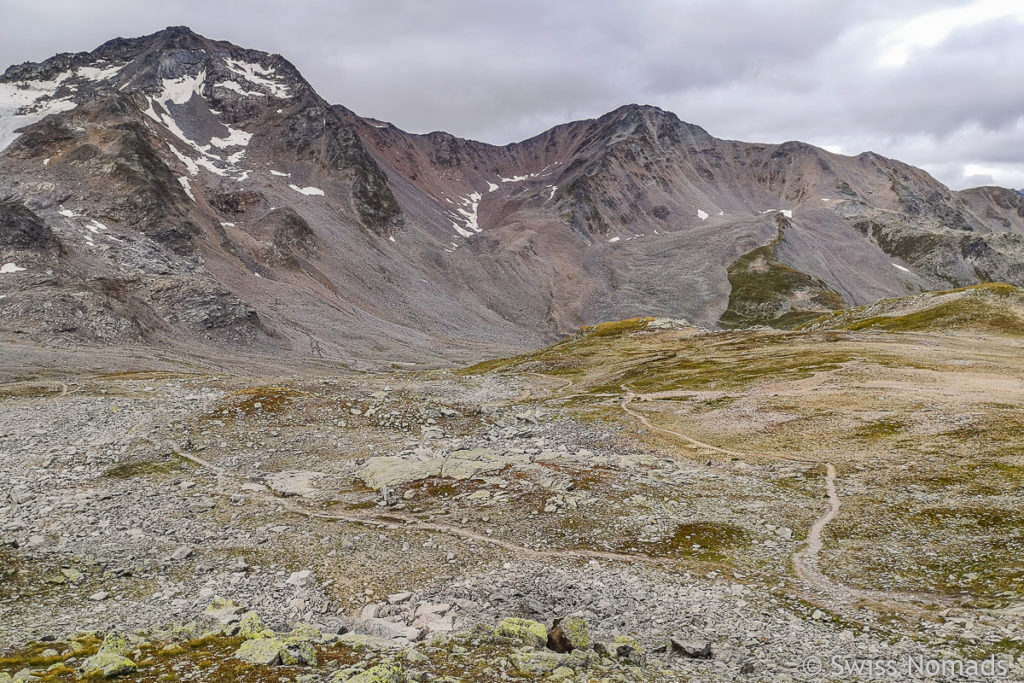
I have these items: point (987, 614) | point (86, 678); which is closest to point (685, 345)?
point (987, 614)

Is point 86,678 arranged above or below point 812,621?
above

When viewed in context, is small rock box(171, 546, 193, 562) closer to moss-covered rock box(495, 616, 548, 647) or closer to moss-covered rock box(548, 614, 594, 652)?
moss-covered rock box(495, 616, 548, 647)

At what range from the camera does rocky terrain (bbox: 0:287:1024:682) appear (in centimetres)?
1658

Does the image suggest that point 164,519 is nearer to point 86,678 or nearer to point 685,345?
point 86,678

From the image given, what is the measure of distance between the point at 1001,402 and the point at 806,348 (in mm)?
35702

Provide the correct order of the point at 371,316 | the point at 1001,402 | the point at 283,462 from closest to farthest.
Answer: the point at 283,462 < the point at 1001,402 < the point at 371,316

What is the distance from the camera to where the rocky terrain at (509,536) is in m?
16.6

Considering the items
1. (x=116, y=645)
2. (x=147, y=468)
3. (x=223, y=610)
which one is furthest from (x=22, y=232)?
(x=116, y=645)

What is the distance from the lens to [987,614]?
1817cm

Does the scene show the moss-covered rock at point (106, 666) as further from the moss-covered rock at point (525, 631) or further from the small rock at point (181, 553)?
the small rock at point (181, 553)

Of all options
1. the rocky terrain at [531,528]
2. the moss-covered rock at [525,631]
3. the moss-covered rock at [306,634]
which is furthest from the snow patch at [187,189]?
the moss-covered rock at [525,631]

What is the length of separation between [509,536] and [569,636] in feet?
32.0

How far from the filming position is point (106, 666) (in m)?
12.9

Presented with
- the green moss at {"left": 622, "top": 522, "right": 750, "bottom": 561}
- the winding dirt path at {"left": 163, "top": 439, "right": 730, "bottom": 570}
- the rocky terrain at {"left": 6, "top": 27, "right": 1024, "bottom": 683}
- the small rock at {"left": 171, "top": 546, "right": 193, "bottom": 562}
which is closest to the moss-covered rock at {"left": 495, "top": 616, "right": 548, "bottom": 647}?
the rocky terrain at {"left": 6, "top": 27, "right": 1024, "bottom": 683}
